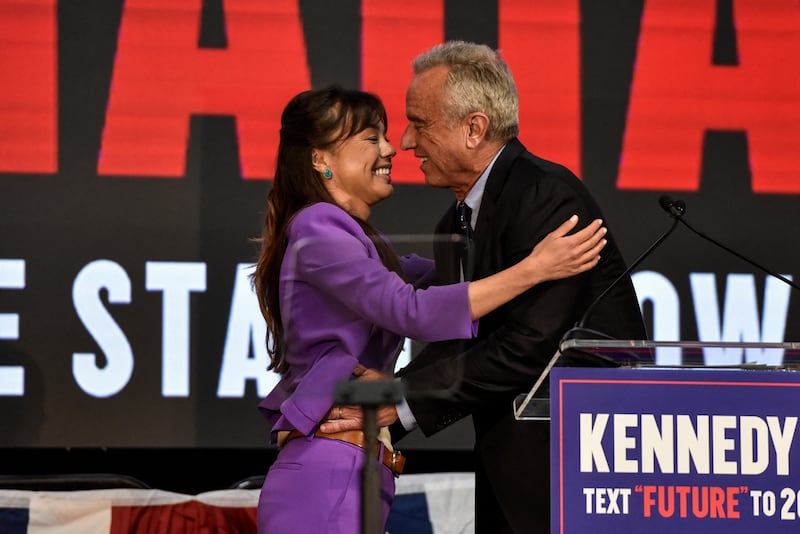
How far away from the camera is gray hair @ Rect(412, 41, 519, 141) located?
255 cm

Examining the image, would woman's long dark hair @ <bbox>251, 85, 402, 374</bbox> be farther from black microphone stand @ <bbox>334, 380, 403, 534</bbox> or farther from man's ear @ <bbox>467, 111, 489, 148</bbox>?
black microphone stand @ <bbox>334, 380, 403, 534</bbox>

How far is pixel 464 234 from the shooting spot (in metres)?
2.52

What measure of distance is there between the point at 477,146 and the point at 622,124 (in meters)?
1.40

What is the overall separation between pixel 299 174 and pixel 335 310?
1.01ft

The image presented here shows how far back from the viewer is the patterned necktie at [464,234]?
7.29 ft

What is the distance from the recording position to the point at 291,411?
2.09m

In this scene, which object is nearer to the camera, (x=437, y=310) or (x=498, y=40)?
(x=437, y=310)

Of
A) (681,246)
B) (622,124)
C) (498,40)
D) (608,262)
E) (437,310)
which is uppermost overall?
(498,40)

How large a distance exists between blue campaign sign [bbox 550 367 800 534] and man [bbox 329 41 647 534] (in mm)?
507

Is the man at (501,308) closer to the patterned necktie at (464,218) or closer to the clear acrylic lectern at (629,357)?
the patterned necktie at (464,218)

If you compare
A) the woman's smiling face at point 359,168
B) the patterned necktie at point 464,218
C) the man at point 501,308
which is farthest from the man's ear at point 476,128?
the woman's smiling face at point 359,168

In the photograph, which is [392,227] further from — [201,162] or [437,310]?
[437,310]

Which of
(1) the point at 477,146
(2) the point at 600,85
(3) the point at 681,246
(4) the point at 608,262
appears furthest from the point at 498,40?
(4) the point at 608,262

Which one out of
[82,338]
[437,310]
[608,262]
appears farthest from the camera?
[82,338]
